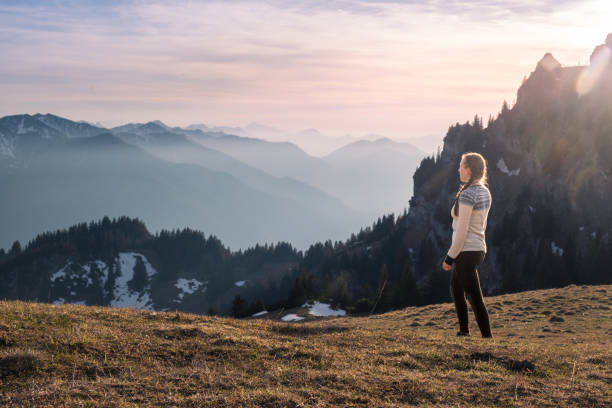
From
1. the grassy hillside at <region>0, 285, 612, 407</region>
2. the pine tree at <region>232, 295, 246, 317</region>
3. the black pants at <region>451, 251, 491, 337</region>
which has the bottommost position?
the pine tree at <region>232, 295, 246, 317</region>

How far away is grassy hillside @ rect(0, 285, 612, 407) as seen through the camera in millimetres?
8336

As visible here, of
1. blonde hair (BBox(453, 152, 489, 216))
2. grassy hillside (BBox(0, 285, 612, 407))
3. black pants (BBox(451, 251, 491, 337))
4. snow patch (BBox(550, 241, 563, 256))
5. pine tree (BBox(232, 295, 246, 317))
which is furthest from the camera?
snow patch (BBox(550, 241, 563, 256))

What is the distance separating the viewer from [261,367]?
33.5 feet

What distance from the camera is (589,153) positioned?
154 m

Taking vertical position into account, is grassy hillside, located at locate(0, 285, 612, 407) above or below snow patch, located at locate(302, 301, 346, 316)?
above

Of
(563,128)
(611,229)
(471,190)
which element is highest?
(563,128)

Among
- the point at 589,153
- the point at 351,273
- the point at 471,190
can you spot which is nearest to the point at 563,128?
the point at 589,153

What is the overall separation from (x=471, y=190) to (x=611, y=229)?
154 metres

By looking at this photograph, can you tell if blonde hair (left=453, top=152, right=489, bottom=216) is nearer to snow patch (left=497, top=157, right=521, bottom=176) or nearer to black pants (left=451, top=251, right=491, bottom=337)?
black pants (left=451, top=251, right=491, bottom=337)

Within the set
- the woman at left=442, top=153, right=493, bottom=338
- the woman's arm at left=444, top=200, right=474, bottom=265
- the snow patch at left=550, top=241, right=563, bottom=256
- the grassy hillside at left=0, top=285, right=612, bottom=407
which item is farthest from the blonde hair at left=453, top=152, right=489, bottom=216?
the snow patch at left=550, top=241, right=563, bottom=256

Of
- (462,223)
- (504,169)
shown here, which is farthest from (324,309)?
(504,169)

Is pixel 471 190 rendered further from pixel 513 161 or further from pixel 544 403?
pixel 513 161

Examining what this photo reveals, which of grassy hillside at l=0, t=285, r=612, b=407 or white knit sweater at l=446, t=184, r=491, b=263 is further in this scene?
white knit sweater at l=446, t=184, r=491, b=263

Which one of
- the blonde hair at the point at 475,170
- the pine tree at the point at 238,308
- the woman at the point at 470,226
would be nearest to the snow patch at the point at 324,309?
the pine tree at the point at 238,308
